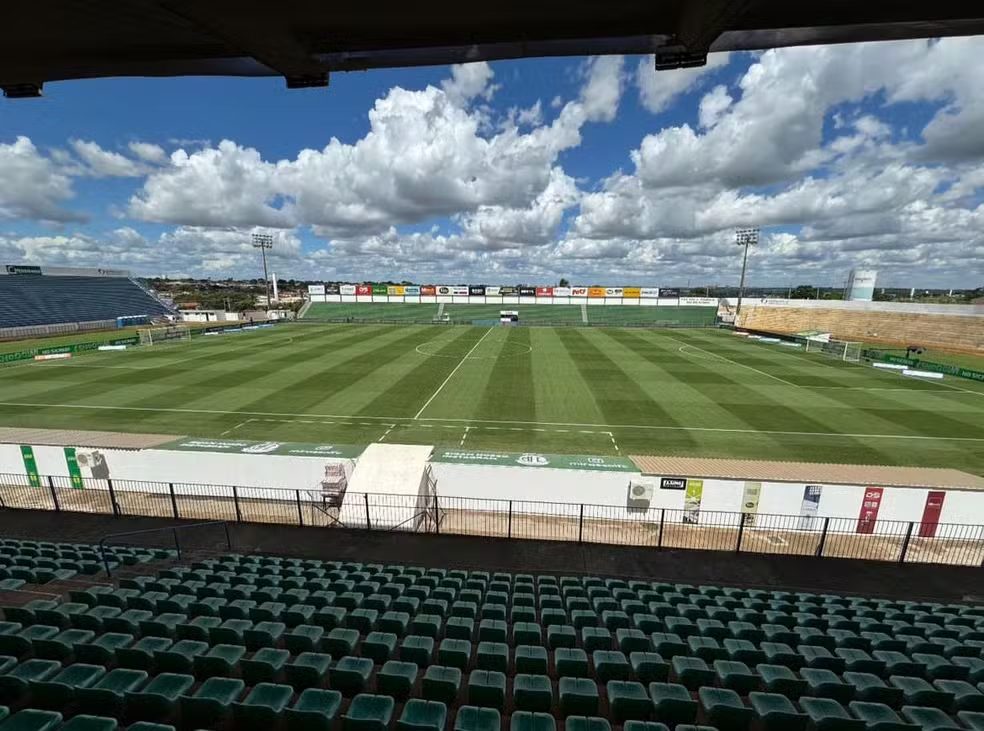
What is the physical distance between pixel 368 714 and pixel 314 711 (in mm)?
623

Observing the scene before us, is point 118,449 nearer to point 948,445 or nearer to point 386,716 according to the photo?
point 386,716

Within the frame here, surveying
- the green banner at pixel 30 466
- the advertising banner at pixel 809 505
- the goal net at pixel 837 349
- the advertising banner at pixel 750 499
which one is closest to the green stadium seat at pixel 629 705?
the advertising banner at pixel 750 499

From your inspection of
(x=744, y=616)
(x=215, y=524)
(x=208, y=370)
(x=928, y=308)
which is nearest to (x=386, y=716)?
(x=744, y=616)

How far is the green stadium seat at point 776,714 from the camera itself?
16.9 feet

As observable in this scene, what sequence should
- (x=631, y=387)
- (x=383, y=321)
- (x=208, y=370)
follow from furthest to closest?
(x=383, y=321)
(x=208, y=370)
(x=631, y=387)

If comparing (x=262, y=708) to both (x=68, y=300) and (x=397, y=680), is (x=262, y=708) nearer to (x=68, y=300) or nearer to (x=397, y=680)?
(x=397, y=680)

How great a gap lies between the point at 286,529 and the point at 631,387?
29.4 meters

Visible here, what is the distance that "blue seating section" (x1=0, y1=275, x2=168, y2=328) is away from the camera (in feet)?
229

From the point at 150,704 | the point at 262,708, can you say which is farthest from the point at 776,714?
the point at 150,704

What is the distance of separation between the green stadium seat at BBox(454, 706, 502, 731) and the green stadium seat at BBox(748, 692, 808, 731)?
3.27 m

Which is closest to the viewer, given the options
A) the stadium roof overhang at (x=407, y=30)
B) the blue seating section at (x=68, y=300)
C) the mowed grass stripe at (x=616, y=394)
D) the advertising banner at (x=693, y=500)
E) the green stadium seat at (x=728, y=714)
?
the green stadium seat at (x=728, y=714)

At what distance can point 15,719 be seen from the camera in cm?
455

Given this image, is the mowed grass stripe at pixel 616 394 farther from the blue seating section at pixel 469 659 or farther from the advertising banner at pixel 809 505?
the blue seating section at pixel 469 659

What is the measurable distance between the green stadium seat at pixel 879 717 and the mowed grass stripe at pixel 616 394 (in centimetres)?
1944
